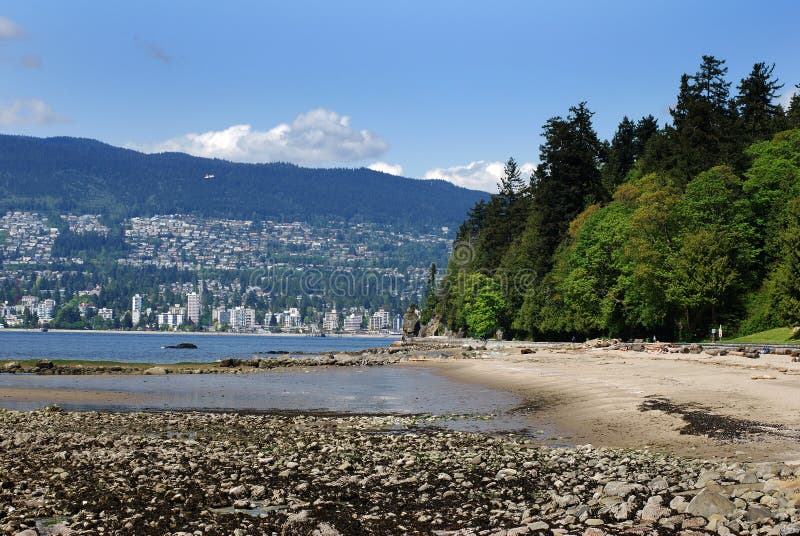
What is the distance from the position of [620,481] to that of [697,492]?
56.4 inches

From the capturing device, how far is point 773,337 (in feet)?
175

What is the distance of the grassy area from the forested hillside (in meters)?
0.95

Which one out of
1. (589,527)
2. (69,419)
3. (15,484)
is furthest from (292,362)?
(589,527)

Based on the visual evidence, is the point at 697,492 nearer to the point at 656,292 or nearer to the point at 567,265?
the point at 656,292

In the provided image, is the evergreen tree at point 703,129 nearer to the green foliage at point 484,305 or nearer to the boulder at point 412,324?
the green foliage at point 484,305

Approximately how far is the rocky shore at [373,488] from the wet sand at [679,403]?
5.84ft

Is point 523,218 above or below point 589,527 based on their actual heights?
above

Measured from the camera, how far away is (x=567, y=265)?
84.4 meters

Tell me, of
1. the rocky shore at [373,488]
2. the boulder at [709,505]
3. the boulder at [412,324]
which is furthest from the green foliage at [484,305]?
the boulder at [709,505]

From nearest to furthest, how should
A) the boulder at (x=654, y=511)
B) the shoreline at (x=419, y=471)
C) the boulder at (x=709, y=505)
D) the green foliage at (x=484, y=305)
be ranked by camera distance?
the boulder at (x=709, y=505)
the boulder at (x=654, y=511)
the shoreline at (x=419, y=471)
the green foliage at (x=484, y=305)

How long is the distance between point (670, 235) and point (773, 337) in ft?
56.2

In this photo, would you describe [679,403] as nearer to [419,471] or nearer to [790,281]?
[419,471]

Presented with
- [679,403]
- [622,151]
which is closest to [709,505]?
[679,403]

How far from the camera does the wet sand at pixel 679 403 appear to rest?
657 inches
